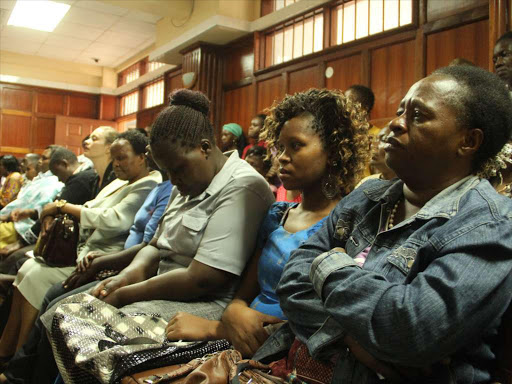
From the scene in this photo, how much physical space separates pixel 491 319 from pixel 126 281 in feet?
4.82

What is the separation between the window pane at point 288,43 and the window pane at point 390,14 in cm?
136

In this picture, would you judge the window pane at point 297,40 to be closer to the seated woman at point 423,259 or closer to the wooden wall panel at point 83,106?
the seated woman at point 423,259

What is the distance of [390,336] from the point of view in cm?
88

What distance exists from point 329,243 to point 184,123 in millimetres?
889

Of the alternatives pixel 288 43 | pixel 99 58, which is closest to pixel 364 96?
pixel 288 43

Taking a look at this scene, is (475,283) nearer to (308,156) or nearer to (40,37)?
(308,156)

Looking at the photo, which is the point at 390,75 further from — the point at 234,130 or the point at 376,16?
the point at 234,130

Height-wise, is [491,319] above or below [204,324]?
above

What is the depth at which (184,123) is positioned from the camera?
1.86 meters

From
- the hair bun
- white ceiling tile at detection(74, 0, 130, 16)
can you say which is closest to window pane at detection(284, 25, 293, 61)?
white ceiling tile at detection(74, 0, 130, 16)

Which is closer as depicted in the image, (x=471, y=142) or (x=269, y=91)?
(x=471, y=142)

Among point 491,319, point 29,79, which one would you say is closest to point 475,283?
point 491,319

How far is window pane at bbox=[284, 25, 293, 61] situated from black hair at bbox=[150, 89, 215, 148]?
374 centimetres

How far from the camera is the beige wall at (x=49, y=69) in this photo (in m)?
9.91
